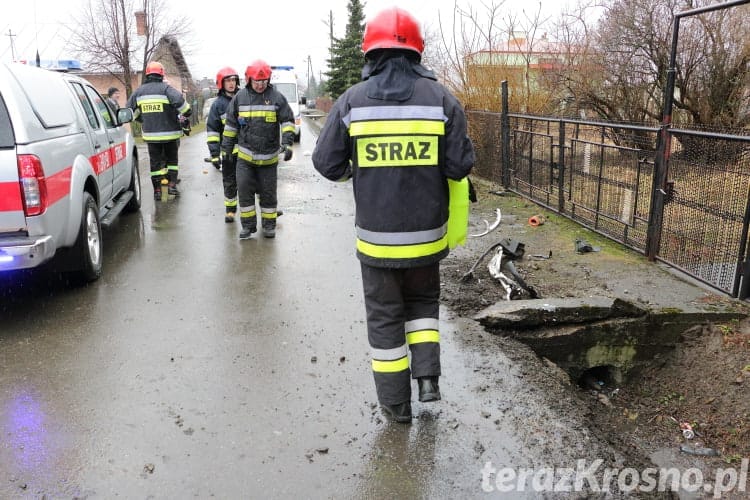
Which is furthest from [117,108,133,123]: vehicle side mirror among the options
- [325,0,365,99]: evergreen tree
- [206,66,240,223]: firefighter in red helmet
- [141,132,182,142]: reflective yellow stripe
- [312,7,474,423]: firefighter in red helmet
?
[325,0,365,99]: evergreen tree

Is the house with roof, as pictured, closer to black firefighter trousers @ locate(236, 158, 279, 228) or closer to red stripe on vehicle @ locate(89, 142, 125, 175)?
black firefighter trousers @ locate(236, 158, 279, 228)

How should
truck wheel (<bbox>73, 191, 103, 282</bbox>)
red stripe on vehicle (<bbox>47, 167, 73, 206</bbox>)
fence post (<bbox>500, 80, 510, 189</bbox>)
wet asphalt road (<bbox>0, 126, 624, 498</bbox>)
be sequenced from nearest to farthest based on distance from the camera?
wet asphalt road (<bbox>0, 126, 624, 498</bbox>)
red stripe on vehicle (<bbox>47, 167, 73, 206</bbox>)
truck wheel (<bbox>73, 191, 103, 282</bbox>)
fence post (<bbox>500, 80, 510, 189</bbox>)

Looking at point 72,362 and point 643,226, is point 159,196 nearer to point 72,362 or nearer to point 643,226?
point 72,362

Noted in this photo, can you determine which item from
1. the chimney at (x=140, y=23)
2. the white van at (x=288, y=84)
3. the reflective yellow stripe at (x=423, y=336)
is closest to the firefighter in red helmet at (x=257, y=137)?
the reflective yellow stripe at (x=423, y=336)

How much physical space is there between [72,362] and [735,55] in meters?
8.16

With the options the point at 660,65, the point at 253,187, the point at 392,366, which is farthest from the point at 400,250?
the point at 660,65

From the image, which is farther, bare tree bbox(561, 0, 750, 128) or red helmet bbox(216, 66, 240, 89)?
red helmet bbox(216, 66, 240, 89)

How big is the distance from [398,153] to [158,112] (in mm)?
7381

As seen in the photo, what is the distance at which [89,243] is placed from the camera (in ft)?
18.7

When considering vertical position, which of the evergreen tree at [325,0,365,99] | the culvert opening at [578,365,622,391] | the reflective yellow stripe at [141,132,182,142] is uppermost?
the evergreen tree at [325,0,365,99]

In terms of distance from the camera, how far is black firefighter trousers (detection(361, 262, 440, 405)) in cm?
338

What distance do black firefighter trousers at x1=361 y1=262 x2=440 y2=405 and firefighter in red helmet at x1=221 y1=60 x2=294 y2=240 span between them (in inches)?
167

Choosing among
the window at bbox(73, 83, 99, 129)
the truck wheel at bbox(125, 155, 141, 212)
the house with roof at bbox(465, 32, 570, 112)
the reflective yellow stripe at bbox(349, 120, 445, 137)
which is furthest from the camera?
the house with roof at bbox(465, 32, 570, 112)

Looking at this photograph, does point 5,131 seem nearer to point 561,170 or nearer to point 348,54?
point 561,170
